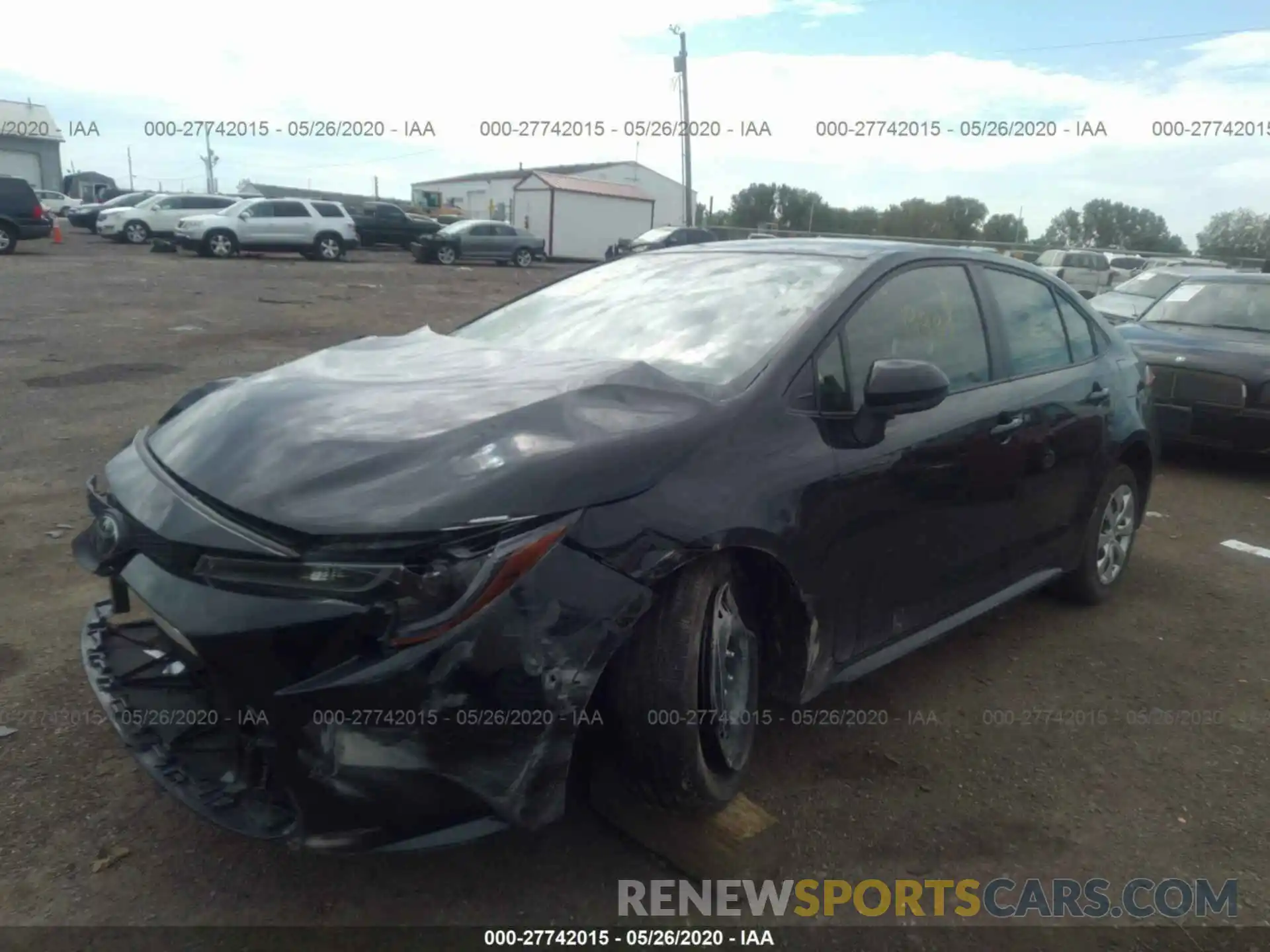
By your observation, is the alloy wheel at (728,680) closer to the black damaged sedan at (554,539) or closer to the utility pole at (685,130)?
the black damaged sedan at (554,539)

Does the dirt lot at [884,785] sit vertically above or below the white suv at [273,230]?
below

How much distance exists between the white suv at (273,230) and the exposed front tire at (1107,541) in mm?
24533

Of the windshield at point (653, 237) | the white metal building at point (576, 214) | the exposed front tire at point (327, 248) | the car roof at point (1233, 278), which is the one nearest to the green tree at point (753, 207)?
the white metal building at point (576, 214)

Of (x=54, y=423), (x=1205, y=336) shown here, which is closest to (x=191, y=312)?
(x=54, y=423)

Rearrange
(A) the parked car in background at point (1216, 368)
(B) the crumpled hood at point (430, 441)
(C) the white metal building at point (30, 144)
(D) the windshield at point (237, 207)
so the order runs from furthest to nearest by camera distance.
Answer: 1. (C) the white metal building at point (30, 144)
2. (D) the windshield at point (237, 207)
3. (A) the parked car in background at point (1216, 368)
4. (B) the crumpled hood at point (430, 441)

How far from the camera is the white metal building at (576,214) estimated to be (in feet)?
133

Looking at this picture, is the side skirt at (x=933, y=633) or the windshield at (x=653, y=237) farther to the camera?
the windshield at (x=653, y=237)

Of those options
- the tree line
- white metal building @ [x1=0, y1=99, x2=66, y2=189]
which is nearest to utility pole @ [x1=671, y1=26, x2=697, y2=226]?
the tree line

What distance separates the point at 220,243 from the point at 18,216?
430cm

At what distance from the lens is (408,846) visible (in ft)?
7.28

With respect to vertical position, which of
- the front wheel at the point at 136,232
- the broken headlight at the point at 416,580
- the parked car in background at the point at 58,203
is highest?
the parked car in background at the point at 58,203

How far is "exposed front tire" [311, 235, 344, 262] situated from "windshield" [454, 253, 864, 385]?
2409 cm

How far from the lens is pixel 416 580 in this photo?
216 centimetres

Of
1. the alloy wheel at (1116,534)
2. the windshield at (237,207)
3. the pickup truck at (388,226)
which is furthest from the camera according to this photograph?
the pickup truck at (388,226)
